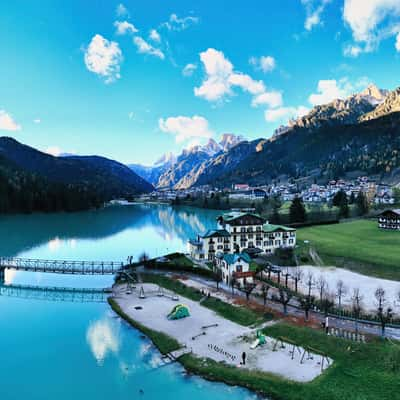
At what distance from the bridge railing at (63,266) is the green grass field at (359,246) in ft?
101

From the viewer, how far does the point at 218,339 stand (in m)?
26.1

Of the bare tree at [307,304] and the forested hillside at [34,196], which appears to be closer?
the bare tree at [307,304]

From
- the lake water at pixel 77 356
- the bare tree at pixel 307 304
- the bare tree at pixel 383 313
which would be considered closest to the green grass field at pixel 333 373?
the lake water at pixel 77 356

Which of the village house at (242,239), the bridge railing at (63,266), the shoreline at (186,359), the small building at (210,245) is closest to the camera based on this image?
the shoreline at (186,359)

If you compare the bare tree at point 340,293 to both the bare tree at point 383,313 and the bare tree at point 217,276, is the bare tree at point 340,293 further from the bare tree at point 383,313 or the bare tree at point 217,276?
the bare tree at point 217,276

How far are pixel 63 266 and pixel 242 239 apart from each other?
27373mm

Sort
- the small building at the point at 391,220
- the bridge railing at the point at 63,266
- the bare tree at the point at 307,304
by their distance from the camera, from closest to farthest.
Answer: the bare tree at the point at 307,304 → the bridge railing at the point at 63,266 → the small building at the point at 391,220

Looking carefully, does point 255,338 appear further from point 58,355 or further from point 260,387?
point 58,355

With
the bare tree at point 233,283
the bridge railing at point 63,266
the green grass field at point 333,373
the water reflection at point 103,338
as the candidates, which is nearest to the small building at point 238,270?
the bare tree at point 233,283

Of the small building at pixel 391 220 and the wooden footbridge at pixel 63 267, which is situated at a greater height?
the small building at pixel 391 220

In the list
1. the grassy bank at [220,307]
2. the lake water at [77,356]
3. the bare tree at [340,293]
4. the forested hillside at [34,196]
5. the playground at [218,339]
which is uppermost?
the forested hillside at [34,196]

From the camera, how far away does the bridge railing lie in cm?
4484

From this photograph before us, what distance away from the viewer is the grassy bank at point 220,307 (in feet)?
95.7

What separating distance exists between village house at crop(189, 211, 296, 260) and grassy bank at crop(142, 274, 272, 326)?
1183 centimetres
